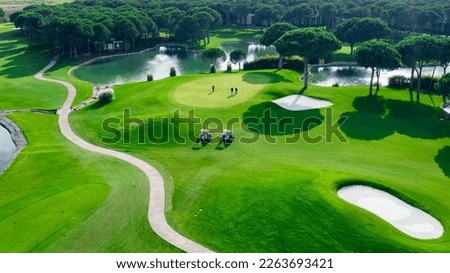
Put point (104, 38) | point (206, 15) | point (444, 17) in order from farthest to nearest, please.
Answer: point (444, 17) < point (206, 15) < point (104, 38)

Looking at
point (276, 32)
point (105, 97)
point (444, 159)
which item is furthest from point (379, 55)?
point (105, 97)

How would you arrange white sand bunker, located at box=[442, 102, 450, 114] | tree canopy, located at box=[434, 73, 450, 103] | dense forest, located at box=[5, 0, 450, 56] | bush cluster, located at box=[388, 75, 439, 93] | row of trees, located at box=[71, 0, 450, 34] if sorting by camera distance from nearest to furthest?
tree canopy, located at box=[434, 73, 450, 103]
white sand bunker, located at box=[442, 102, 450, 114]
bush cluster, located at box=[388, 75, 439, 93]
dense forest, located at box=[5, 0, 450, 56]
row of trees, located at box=[71, 0, 450, 34]

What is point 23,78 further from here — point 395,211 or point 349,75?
point 395,211

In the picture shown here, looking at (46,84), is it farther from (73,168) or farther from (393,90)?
(393,90)

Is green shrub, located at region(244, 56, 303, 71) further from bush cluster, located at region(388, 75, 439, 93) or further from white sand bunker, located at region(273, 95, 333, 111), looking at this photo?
white sand bunker, located at region(273, 95, 333, 111)

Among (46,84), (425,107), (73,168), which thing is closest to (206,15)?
(46,84)

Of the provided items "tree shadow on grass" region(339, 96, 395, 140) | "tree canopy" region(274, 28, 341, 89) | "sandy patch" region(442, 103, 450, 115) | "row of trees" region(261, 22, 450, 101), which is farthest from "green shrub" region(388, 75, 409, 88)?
"tree canopy" region(274, 28, 341, 89)

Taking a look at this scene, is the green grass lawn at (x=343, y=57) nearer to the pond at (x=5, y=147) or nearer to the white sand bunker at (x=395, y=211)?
the white sand bunker at (x=395, y=211)
